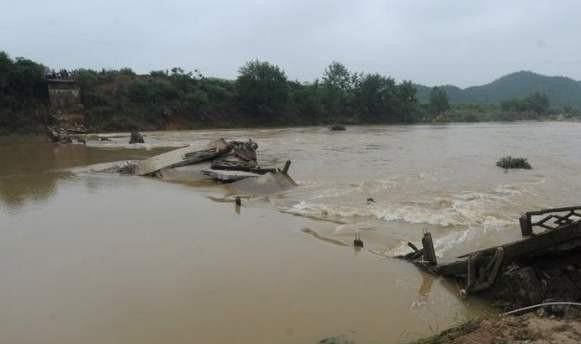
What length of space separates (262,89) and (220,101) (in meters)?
6.22

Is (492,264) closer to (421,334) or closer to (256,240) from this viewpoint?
(421,334)

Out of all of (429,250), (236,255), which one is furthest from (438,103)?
(236,255)

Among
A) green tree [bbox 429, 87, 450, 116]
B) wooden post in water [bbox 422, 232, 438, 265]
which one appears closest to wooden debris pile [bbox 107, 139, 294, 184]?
wooden post in water [bbox 422, 232, 438, 265]

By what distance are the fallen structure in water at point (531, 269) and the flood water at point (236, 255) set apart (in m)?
0.36

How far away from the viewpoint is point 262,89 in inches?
2625

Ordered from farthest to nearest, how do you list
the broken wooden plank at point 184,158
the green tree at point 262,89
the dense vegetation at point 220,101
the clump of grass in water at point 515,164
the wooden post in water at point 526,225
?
the green tree at point 262,89, the dense vegetation at point 220,101, the clump of grass in water at point 515,164, the broken wooden plank at point 184,158, the wooden post in water at point 526,225

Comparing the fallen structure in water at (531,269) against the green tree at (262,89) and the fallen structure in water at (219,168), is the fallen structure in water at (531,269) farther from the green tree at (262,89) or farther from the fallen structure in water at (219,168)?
the green tree at (262,89)

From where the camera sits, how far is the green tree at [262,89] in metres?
66.5

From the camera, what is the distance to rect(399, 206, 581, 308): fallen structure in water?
20.2ft

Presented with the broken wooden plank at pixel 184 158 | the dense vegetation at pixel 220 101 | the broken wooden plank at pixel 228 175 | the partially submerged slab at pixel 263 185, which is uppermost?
the dense vegetation at pixel 220 101

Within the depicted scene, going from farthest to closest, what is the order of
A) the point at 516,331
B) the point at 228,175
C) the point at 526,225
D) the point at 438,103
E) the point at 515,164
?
1. the point at 438,103
2. the point at 515,164
3. the point at 228,175
4. the point at 526,225
5. the point at 516,331

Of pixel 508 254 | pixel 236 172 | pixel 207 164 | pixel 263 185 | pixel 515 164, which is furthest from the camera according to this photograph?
pixel 515 164

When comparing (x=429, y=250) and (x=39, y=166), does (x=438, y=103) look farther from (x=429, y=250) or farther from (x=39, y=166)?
(x=429, y=250)

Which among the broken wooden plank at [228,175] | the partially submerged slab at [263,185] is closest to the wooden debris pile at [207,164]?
the broken wooden plank at [228,175]
